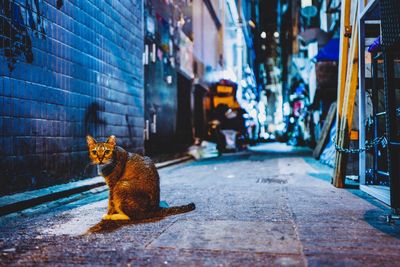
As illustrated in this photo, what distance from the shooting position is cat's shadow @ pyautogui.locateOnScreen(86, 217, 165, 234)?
13.9 feet

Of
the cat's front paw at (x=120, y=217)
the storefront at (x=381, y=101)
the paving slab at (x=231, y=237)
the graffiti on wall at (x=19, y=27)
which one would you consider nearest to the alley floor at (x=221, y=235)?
the paving slab at (x=231, y=237)

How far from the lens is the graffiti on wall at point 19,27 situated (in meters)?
5.82

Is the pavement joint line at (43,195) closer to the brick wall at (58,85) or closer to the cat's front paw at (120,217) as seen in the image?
the brick wall at (58,85)

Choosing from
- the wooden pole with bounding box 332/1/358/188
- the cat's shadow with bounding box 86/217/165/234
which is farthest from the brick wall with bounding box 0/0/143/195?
the wooden pole with bounding box 332/1/358/188

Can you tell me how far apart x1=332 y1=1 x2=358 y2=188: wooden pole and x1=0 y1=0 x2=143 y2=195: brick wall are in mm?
5720

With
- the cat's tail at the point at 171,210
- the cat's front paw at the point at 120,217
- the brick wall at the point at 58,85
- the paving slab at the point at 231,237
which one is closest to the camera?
the paving slab at the point at 231,237

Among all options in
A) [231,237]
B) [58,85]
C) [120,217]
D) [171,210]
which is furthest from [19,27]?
[231,237]

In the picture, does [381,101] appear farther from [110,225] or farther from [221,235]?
[110,225]

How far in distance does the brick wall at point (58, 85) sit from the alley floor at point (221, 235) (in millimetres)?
1259

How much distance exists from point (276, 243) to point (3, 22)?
5467 millimetres

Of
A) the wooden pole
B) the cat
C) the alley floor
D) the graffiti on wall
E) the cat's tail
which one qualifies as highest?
the graffiti on wall

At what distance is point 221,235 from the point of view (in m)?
3.96

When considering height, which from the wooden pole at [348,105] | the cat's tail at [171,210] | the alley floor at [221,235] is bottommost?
the alley floor at [221,235]

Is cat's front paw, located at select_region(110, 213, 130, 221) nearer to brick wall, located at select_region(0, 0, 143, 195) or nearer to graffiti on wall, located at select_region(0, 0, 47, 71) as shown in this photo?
brick wall, located at select_region(0, 0, 143, 195)
